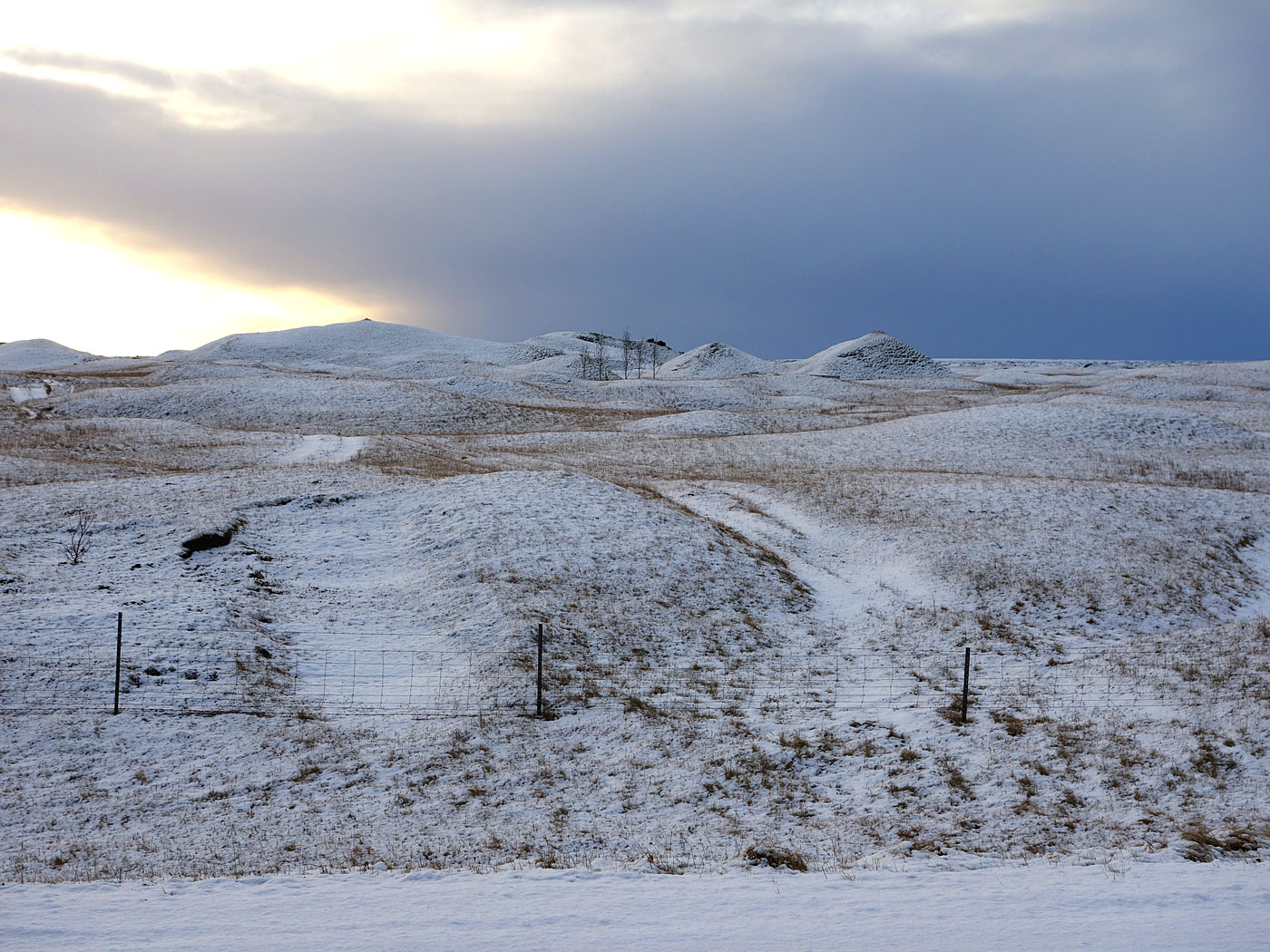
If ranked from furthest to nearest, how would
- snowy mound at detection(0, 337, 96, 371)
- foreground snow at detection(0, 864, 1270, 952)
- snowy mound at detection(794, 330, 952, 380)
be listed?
snowy mound at detection(0, 337, 96, 371)
snowy mound at detection(794, 330, 952, 380)
foreground snow at detection(0, 864, 1270, 952)

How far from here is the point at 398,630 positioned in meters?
19.5

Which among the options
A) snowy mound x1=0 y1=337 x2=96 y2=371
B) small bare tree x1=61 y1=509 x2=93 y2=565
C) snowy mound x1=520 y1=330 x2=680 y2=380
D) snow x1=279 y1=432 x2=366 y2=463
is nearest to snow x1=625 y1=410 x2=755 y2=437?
snow x1=279 y1=432 x2=366 y2=463

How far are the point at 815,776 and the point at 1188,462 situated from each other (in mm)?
38714

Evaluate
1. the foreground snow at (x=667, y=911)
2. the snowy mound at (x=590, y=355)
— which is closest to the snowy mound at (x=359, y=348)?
the snowy mound at (x=590, y=355)

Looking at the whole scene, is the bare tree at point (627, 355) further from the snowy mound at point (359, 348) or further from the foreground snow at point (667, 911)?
the foreground snow at point (667, 911)

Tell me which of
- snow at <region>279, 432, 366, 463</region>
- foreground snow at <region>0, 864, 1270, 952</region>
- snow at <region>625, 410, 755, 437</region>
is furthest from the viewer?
snow at <region>625, 410, 755, 437</region>

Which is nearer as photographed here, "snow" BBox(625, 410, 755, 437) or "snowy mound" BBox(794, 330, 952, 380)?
"snow" BBox(625, 410, 755, 437)

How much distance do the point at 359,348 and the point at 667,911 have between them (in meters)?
146

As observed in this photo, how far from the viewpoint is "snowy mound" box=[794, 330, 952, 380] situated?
432 feet

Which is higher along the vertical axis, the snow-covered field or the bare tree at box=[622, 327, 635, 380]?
the bare tree at box=[622, 327, 635, 380]

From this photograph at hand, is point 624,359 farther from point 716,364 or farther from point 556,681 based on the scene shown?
point 556,681

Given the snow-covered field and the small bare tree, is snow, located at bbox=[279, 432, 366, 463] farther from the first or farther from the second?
the small bare tree

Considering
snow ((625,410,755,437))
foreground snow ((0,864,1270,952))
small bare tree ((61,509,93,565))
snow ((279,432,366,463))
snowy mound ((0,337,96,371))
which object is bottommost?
foreground snow ((0,864,1270,952))

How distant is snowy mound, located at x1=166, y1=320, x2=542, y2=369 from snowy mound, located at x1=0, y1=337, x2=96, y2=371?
59.3 feet
